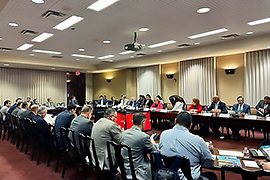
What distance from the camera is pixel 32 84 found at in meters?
12.9

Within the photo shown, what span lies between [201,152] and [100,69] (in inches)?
448

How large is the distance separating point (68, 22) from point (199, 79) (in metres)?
6.41

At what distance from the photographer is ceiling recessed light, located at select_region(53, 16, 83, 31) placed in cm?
484

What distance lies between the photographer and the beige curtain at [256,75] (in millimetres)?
7457

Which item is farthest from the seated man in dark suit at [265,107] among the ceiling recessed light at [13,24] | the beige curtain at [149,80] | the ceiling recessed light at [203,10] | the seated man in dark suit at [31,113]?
the ceiling recessed light at [13,24]

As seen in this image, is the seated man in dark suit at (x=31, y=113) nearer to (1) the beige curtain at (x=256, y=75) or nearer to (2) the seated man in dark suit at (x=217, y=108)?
(2) the seated man in dark suit at (x=217, y=108)

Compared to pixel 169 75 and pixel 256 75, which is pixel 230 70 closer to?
pixel 256 75

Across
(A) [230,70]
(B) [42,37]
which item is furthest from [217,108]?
(B) [42,37]

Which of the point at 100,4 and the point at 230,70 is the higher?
the point at 100,4

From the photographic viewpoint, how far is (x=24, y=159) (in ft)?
14.6

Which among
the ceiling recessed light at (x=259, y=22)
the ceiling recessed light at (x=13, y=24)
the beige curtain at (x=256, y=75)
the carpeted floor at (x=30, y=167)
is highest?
the ceiling recessed light at (x=259, y=22)

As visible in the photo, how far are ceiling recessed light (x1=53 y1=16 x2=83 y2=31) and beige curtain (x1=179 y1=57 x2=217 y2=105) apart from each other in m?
6.19

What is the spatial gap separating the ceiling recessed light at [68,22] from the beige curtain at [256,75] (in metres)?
6.51

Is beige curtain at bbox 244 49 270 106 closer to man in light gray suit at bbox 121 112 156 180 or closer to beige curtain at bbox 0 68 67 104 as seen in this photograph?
man in light gray suit at bbox 121 112 156 180
